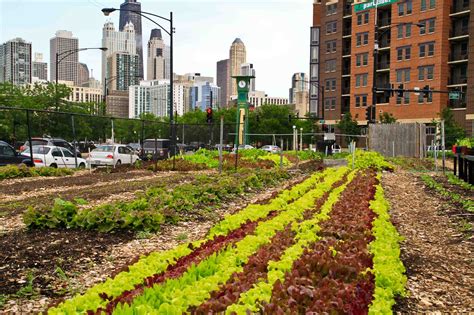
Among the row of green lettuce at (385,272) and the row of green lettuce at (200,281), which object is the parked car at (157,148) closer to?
the row of green lettuce at (200,281)

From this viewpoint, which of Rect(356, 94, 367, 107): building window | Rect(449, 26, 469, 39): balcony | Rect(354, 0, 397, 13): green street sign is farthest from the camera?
Rect(356, 94, 367, 107): building window

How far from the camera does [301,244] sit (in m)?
6.40

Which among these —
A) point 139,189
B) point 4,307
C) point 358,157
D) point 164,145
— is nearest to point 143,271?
point 4,307

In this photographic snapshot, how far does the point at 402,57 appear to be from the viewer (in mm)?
71938

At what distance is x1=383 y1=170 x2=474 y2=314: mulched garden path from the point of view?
5.62m

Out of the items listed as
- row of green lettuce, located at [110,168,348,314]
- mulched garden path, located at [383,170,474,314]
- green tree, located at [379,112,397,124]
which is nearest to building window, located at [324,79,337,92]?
green tree, located at [379,112,397,124]

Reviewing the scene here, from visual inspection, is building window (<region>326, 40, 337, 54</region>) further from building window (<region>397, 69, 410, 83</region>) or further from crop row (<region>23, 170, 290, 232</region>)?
crop row (<region>23, 170, 290, 232</region>)

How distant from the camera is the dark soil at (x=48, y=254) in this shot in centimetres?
566

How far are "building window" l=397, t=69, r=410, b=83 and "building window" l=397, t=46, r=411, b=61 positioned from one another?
5.33ft

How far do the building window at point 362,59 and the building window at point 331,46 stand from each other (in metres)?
7.02

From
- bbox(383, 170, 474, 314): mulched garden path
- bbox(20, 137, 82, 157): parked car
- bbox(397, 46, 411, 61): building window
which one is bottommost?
bbox(383, 170, 474, 314): mulched garden path

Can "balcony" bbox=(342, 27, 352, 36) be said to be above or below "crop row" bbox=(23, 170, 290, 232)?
above

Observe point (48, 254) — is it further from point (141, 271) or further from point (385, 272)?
point (385, 272)

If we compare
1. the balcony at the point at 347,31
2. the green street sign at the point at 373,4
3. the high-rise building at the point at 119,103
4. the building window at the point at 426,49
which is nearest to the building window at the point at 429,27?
the building window at the point at 426,49
